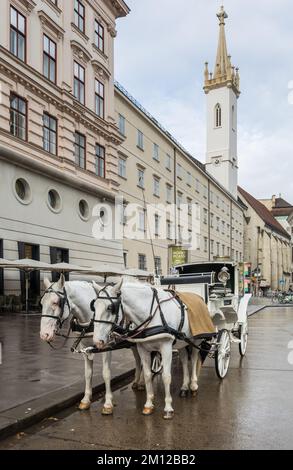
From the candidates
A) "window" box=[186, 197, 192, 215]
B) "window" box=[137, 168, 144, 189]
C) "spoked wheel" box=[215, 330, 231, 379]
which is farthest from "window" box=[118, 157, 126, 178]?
"spoked wheel" box=[215, 330, 231, 379]

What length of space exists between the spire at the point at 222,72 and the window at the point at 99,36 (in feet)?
139

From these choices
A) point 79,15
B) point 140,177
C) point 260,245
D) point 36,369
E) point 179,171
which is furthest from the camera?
point 260,245

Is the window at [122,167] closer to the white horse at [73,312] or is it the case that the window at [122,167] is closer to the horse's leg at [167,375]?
the white horse at [73,312]

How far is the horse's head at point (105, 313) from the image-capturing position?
5.95 metres

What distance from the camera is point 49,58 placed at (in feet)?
78.6

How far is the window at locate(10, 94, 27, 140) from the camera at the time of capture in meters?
21.1

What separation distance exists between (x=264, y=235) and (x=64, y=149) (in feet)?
210

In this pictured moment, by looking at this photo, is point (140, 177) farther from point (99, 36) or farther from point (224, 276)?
point (224, 276)

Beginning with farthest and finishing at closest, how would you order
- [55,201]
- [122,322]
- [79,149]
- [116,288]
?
1. [79,149]
2. [55,201]
3. [122,322]
4. [116,288]

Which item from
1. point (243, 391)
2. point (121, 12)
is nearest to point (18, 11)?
point (121, 12)

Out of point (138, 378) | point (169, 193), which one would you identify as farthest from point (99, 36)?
point (138, 378)

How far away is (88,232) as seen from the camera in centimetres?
2673

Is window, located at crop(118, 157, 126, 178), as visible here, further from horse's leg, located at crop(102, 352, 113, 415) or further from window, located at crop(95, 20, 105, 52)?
horse's leg, located at crop(102, 352, 113, 415)

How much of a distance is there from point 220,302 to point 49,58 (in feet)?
59.2
